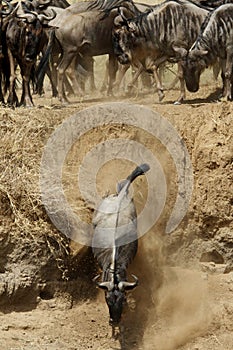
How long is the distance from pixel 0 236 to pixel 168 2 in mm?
6329

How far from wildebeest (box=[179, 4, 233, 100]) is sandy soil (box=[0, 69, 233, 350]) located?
1349mm

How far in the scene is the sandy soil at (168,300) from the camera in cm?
1249

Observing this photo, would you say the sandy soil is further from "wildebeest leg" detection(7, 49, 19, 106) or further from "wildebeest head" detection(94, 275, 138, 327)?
"wildebeest leg" detection(7, 49, 19, 106)

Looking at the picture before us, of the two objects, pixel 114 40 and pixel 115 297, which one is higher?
pixel 114 40

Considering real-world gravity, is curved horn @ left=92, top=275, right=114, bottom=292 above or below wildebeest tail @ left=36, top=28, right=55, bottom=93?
below

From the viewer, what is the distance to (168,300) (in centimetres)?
1316

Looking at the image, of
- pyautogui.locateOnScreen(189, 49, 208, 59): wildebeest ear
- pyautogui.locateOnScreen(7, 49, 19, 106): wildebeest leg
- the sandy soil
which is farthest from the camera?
pyautogui.locateOnScreen(7, 49, 19, 106): wildebeest leg

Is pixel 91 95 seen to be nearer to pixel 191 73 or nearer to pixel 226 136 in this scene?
pixel 191 73

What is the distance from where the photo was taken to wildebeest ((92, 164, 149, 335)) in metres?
12.1

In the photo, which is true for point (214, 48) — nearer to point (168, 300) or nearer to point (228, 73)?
point (228, 73)

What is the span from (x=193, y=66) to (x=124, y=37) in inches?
70.3

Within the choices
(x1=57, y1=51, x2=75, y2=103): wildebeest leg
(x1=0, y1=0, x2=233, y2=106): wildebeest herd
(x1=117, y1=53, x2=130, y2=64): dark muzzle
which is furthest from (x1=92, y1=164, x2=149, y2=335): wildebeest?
(x1=57, y1=51, x2=75, y2=103): wildebeest leg

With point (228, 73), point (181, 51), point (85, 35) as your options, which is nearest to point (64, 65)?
point (85, 35)

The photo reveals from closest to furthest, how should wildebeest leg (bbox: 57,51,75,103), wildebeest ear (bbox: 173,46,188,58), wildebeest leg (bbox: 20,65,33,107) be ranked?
wildebeest leg (bbox: 20,65,33,107), wildebeest ear (bbox: 173,46,188,58), wildebeest leg (bbox: 57,51,75,103)
